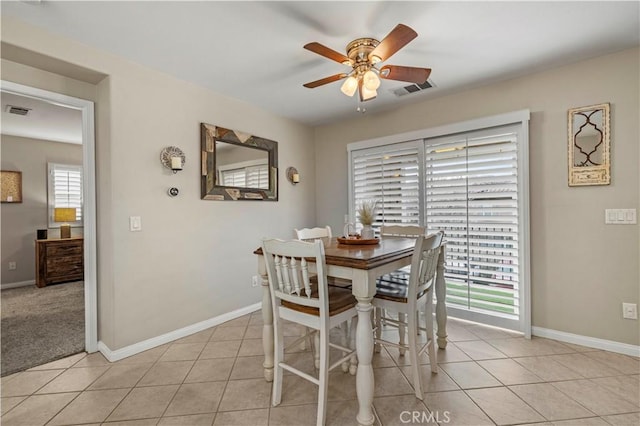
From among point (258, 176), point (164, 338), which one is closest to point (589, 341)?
point (258, 176)

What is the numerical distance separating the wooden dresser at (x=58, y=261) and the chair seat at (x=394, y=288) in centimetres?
523

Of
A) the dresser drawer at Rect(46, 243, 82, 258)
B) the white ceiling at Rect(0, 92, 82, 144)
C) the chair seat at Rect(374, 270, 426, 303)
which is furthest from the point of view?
the dresser drawer at Rect(46, 243, 82, 258)

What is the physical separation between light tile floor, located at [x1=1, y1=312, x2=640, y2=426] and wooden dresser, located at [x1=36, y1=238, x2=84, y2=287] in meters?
3.20

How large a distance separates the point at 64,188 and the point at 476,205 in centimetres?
652

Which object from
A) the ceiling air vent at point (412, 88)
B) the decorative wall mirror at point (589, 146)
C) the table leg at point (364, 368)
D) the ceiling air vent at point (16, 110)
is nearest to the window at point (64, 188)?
the ceiling air vent at point (16, 110)

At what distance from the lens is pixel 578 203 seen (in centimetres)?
247

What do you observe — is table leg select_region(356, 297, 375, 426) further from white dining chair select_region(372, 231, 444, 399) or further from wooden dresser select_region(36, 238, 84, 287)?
wooden dresser select_region(36, 238, 84, 287)

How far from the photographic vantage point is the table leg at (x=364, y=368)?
155cm

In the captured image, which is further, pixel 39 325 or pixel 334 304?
pixel 39 325

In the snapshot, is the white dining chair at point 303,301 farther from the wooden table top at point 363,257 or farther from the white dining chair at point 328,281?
the white dining chair at point 328,281

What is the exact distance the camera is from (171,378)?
81.2 inches

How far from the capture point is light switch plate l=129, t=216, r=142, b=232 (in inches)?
95.0

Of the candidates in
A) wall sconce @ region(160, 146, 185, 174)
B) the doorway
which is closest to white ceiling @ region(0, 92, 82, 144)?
the doorway

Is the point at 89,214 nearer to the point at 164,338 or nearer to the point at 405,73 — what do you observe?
the point at 164,338
